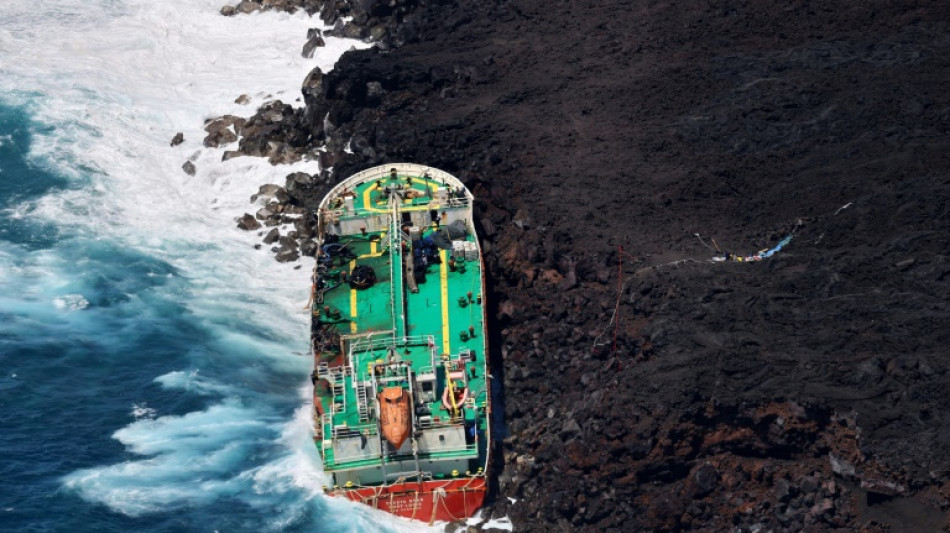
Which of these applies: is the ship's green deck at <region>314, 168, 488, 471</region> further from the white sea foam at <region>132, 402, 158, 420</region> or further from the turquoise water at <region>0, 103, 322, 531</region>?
the white sea foam at <region>132, 402, 158, 420</region>

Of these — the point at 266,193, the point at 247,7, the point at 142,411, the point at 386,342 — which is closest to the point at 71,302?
the point at 142,411

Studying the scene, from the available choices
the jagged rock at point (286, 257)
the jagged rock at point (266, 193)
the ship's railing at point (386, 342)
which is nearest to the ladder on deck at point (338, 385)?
the ship's railing at point (386, 342)

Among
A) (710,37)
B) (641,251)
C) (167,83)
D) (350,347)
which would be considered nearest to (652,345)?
(641,251)

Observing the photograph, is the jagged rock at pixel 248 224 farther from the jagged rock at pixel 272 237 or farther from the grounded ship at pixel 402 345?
the grounded ship at pixel 402 345

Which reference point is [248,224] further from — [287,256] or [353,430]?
[353,430]

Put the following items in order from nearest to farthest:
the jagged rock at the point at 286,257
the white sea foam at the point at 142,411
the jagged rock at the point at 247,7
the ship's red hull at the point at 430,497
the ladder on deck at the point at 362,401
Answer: the ship's red hull at the point at 430,497 → the ladder on deck at the point at 362,401 → the white sea foam at the point at 142,411 → the jagged rock at the point at 286,257 → the jagged rock at the point at 247,7

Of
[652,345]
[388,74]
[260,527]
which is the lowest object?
[260,527]

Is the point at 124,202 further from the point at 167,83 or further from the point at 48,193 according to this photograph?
the point at 167,83

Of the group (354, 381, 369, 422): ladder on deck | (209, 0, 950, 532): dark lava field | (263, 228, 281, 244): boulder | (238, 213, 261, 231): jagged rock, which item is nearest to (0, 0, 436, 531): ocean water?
(238, 213, 261, 231): jagged rock
